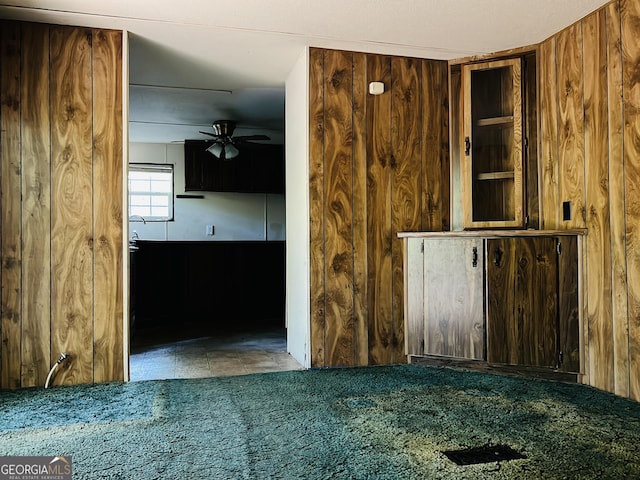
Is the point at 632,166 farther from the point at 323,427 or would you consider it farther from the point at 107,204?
the point at 107,204

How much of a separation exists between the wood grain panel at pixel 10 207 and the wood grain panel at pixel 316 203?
176cm

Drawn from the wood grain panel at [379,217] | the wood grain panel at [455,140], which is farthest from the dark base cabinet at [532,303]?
the wood grain panel at [379,217]

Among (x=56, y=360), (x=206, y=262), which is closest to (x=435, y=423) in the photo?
(x=56, y=360)

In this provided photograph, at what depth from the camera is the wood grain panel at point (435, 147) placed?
360cm

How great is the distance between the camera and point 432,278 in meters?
3.32

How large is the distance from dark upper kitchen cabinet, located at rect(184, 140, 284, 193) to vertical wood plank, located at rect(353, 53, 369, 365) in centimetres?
305

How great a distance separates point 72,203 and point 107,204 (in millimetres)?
195

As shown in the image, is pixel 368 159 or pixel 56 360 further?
pixel 368 159

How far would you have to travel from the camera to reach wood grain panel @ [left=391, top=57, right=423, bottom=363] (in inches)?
138

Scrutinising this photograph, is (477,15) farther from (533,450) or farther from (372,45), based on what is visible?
(533,450)

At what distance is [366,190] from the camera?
3.49 metres

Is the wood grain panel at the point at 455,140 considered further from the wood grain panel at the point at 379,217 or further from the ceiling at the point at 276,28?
the wood grain panel at the point at 379,217

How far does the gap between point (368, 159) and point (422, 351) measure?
136 centimetres

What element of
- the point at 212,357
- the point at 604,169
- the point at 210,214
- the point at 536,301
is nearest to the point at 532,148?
the point at 604,169
